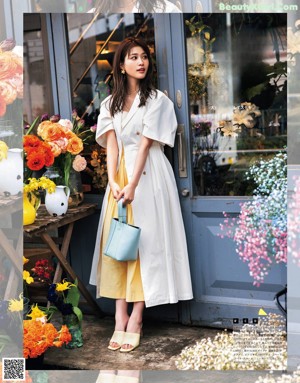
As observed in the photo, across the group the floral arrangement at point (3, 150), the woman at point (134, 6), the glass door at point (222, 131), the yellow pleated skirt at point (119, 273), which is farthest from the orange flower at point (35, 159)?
the woman at point (134, 6)

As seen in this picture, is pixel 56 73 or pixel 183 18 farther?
pixel 56 73

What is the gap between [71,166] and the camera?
4.15m

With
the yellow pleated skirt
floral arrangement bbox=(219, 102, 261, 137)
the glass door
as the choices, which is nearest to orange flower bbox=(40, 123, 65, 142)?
the yellow pleated skirt

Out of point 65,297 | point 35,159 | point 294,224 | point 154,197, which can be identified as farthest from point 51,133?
point 294,224

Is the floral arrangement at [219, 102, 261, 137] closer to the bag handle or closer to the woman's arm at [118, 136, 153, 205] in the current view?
the woman's arm at [118, 136, 153, 205]

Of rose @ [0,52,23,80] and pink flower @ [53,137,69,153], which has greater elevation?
rose @ [0,52,23,80]

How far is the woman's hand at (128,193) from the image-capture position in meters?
3.83

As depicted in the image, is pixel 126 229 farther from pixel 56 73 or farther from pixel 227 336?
pixel 56 73

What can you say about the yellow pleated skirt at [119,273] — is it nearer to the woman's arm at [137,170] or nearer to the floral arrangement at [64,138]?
the woman's arm at [137,170]

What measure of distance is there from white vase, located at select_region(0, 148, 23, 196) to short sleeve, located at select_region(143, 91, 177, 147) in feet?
2.39

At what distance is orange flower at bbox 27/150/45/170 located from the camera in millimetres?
3799

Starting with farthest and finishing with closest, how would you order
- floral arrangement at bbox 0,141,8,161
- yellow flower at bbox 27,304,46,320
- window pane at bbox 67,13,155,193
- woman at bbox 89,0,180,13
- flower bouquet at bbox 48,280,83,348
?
window pane at bbox 67,13,155,193, flower bouquet at bbox 48,280,83,348, yellow flower at bbox 27,304,46,320, floral arrangement at bbox 0,141,8,161, woman at bbox 89,0,180,13

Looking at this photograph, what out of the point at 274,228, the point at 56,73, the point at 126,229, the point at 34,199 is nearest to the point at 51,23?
the point at 56,73

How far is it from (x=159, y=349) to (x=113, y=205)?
0.87m
